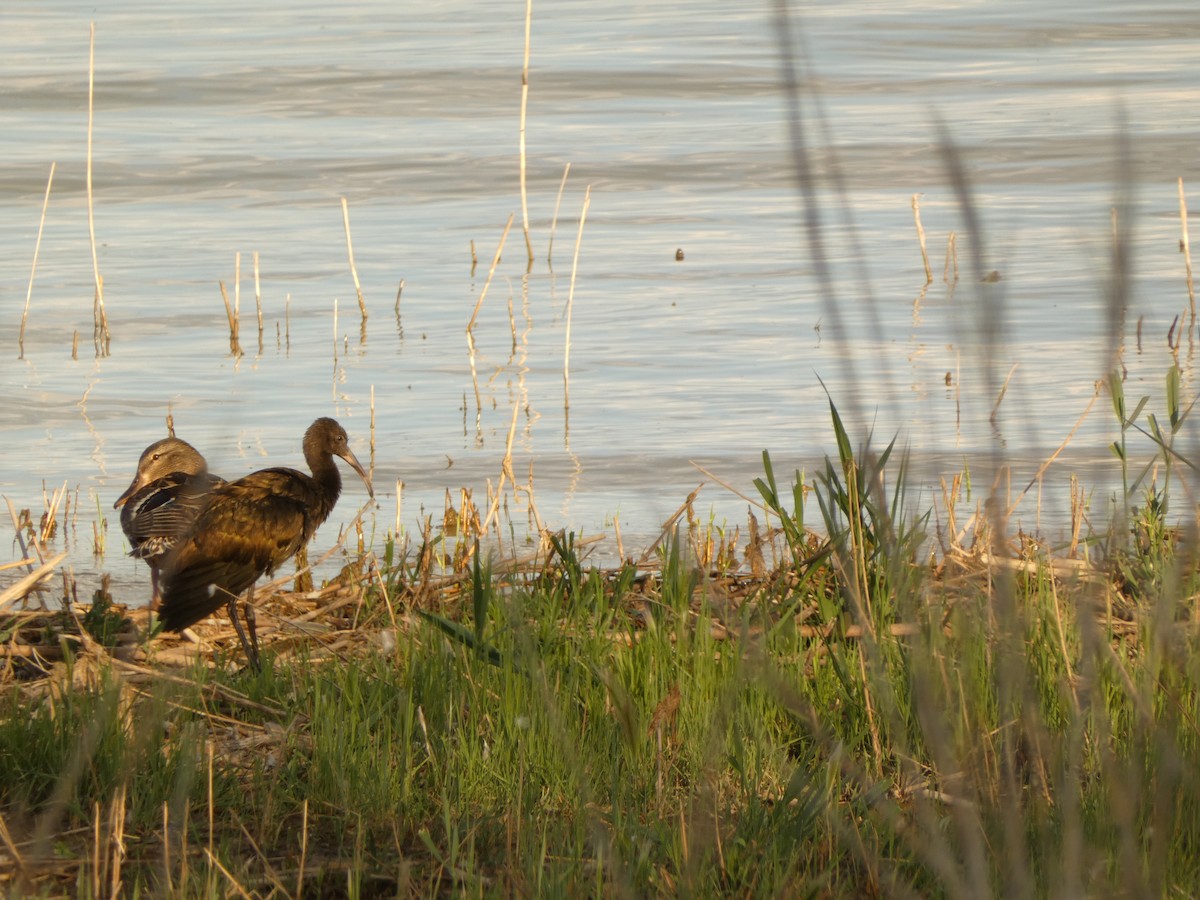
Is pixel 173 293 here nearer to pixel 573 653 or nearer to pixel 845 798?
pixel 573 653

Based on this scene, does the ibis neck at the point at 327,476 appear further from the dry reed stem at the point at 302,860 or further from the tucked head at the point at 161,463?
the dry reed stem at the point at 302,860

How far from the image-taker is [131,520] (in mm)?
6363

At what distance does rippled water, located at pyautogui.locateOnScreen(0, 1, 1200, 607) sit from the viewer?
27.9 feet

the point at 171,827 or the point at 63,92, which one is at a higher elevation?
the point at 63,92

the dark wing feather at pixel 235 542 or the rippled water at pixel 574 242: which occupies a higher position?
the rippled water at pixel 574 242

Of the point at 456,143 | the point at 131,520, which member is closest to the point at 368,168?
the point at 456,143

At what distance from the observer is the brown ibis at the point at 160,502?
5984 mm

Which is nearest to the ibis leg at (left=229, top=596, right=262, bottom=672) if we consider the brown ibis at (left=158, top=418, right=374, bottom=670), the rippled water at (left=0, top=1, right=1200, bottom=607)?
the brown ibis at (left=158, top=418, right=374, bottom=670)

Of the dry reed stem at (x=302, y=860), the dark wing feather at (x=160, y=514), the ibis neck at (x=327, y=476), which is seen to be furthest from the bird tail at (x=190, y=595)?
the dry reed stem at (x=302, y=860)

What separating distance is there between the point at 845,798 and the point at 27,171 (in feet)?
40.3

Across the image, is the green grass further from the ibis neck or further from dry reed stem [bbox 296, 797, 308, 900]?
the ibis neck

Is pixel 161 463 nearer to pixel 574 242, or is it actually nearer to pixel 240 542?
pixel 240 542

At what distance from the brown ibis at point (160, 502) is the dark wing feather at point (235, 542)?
0.07m

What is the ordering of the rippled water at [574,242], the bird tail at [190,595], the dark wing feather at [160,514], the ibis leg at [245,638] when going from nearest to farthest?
the ibis leg at [245,638], the bird tail at [190,595], the dark wing feather at [160,514], the rippled water at [574,242]
